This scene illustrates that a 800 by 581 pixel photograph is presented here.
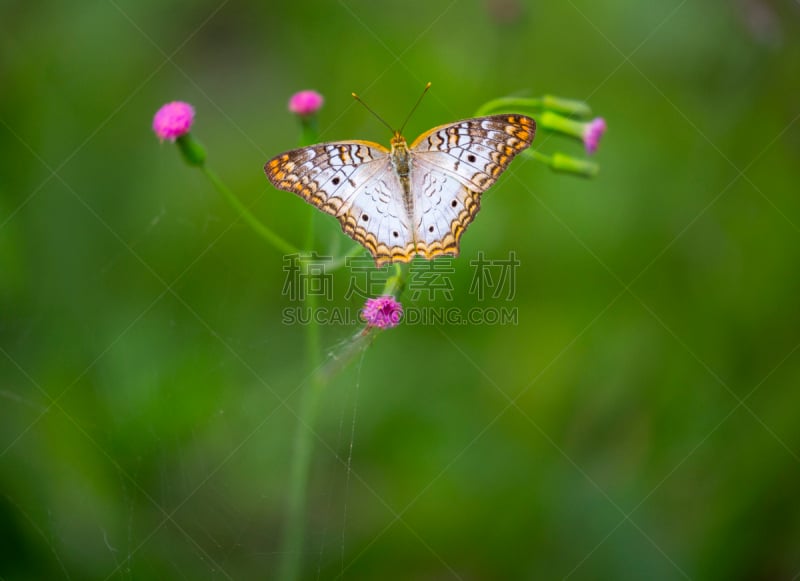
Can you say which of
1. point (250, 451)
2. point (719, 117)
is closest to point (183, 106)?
point (250, 451)

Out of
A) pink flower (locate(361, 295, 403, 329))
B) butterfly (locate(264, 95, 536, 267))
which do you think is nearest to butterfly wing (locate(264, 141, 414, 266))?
butterfly (locate(264, 95, 536, 267))

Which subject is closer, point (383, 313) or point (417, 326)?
point (383, 313)

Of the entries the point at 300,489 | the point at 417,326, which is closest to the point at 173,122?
the point at 417,326

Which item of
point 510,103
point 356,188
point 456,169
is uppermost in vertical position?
point 510,103

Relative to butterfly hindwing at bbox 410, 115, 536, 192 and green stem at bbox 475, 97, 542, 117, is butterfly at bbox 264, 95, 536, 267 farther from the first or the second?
green stem at bbox 475, 97, 542, 117

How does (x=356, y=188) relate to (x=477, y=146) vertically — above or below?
below

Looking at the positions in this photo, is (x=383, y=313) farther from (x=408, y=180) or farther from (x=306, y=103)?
(x=306, y=103)

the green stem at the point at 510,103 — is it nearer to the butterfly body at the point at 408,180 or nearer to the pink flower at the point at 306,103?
the butterfly body at the point at 408,180
